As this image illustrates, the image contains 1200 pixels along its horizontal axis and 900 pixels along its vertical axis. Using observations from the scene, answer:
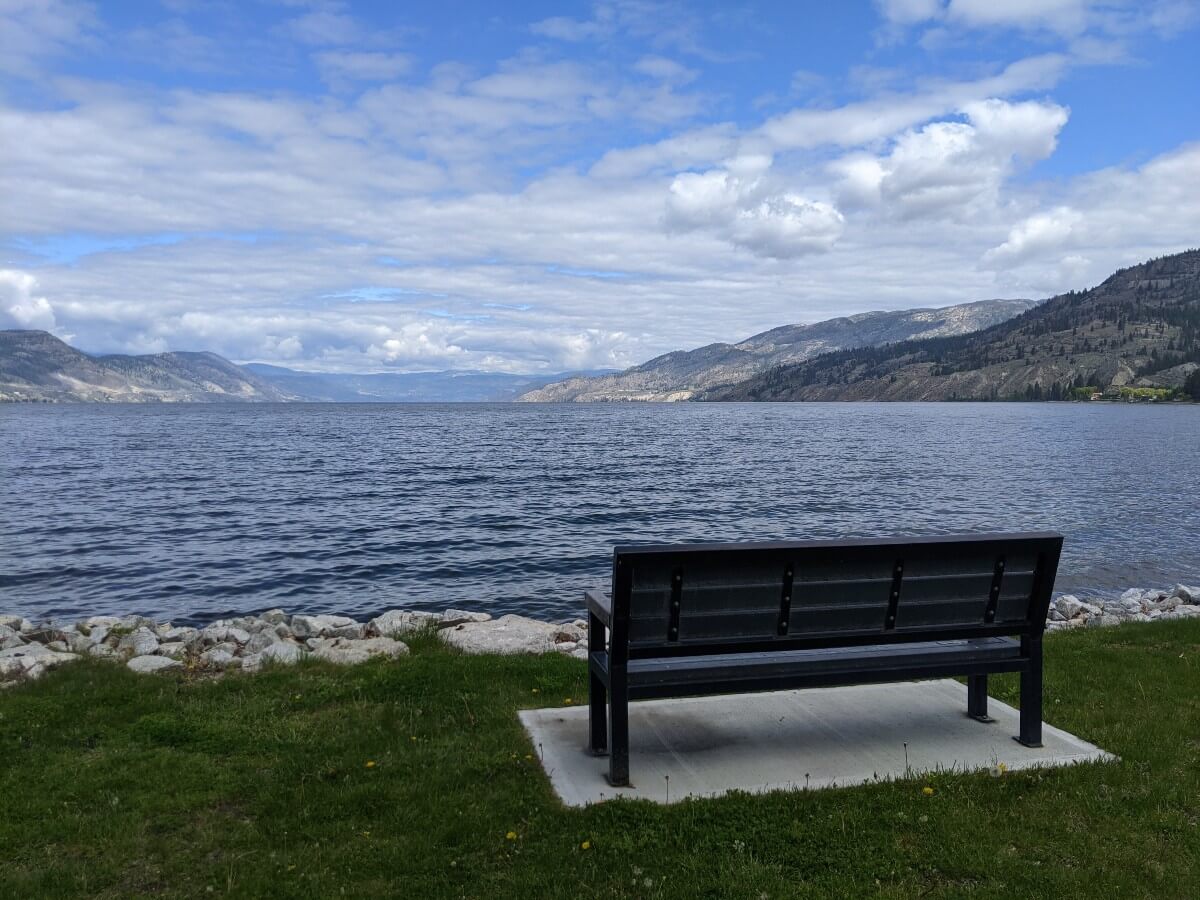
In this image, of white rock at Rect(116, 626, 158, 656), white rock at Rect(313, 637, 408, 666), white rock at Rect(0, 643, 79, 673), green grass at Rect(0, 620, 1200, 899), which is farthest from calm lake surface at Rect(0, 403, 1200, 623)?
green grass at Rect(0, 620, 1200, 899)

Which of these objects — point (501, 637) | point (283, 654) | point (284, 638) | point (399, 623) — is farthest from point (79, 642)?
point (501, 637)

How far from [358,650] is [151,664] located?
8.35 ft

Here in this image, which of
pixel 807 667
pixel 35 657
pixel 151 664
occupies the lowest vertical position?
pixel 35 657

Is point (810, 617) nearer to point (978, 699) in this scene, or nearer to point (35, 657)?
point (978, 699)

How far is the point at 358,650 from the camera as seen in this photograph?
39.0 feet

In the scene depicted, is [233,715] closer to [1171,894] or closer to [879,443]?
[1171,894]

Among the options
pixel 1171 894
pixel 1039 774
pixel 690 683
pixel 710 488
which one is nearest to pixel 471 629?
pixel 690 683

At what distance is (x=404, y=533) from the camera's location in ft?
109

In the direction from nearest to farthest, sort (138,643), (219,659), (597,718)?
(597,718), (219,659), (138,643)

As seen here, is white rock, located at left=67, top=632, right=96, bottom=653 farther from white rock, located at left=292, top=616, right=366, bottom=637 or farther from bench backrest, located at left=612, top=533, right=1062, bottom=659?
bench backrest, located at left=612, top=533, right=1062, bottom=659

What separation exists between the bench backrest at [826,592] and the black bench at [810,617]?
1 centimetres

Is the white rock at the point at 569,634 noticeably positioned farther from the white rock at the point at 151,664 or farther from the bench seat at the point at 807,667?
the bench seat at the point at 807,667

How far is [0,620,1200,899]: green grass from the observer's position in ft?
17.9

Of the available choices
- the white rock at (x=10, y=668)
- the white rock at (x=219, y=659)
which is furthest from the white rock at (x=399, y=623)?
the white rock at (x=10, y=668)
